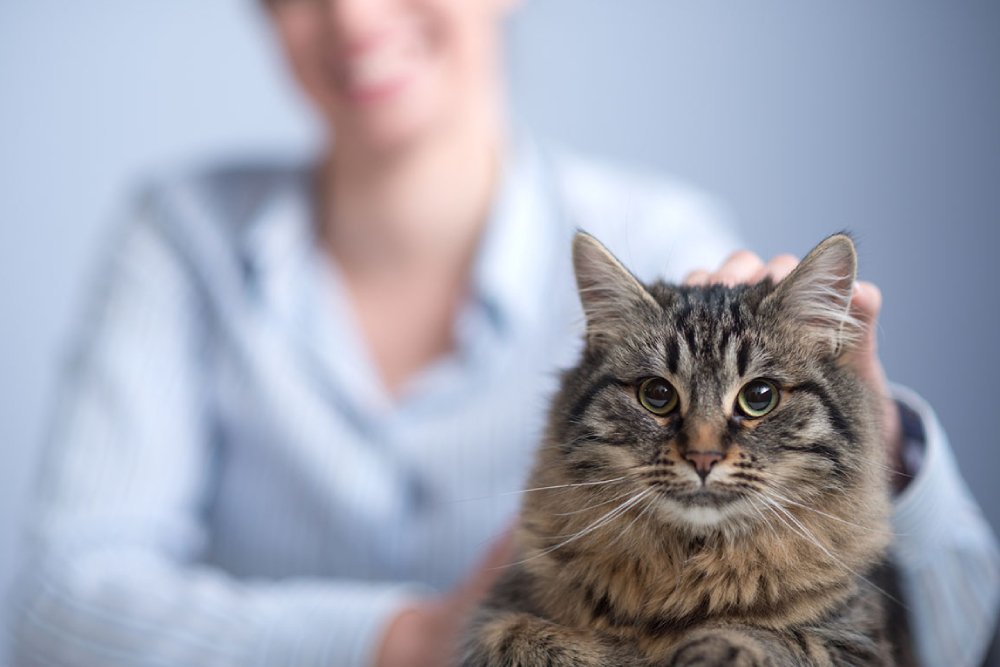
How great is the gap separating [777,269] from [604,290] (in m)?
0.22

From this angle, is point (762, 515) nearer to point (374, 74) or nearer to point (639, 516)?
point (639, 516)

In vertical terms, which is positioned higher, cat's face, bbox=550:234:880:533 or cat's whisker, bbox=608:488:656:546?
cat's face, bbox=550:234:880:533

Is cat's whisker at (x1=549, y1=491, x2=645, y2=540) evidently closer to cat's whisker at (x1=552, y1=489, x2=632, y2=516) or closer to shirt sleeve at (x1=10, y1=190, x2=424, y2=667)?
cat's whisker at (x1=552, y1=489, x2=632, y2=516)

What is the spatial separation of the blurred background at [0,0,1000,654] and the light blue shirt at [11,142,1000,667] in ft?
1.10

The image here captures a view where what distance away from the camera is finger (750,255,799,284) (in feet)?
3.21

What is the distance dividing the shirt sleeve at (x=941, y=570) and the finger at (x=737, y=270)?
28 cm

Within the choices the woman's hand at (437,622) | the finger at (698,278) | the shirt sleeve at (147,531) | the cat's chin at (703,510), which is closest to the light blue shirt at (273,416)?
the shirt sleeve at (147,531)

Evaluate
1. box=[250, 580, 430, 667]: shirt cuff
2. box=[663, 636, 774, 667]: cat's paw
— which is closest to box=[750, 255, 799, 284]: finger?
box=[663, 636, 774, 667]: cat's paw

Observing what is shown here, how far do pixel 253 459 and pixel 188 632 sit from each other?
0.42 m

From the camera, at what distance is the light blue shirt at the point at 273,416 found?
1.50m

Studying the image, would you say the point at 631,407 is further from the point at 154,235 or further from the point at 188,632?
the point at 154,235

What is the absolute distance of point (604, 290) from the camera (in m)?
1.01

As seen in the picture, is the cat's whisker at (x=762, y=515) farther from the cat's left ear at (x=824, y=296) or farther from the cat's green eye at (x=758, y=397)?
the cat's left ear at (x=824, y=296)

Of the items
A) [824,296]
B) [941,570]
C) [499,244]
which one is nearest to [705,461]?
[824,296]
